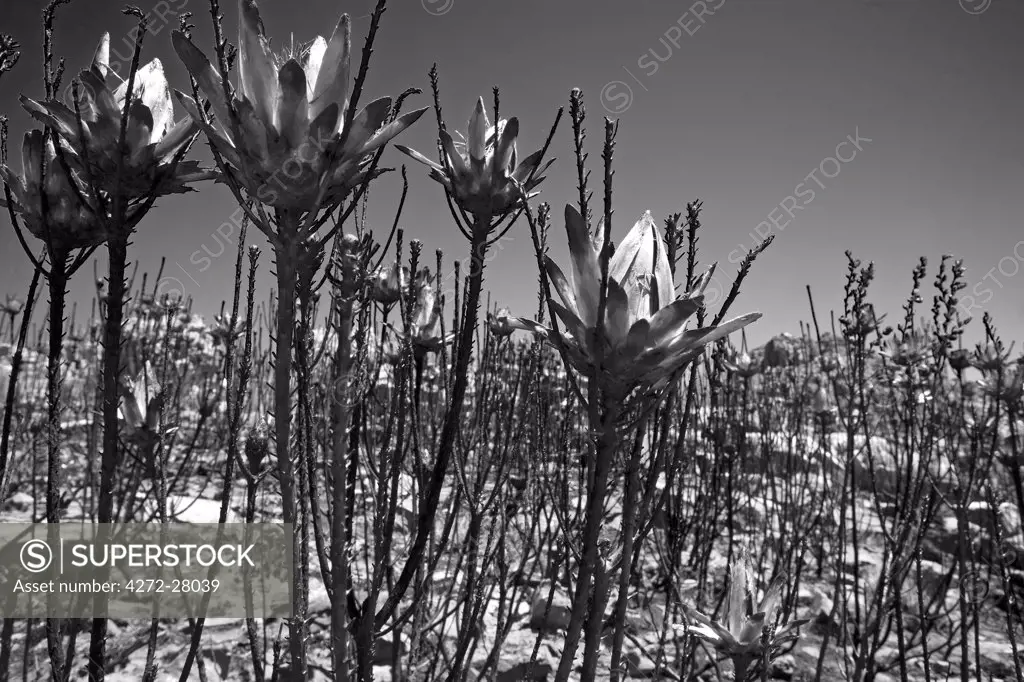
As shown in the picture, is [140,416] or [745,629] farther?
[140,416]

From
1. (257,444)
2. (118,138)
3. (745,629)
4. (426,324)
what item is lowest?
(745,629)

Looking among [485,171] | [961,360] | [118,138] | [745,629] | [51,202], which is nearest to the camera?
[118,138]

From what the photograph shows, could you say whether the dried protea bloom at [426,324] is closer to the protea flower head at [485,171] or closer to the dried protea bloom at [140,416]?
the protea flower head at [485,171]

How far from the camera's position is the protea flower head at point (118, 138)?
0.87m

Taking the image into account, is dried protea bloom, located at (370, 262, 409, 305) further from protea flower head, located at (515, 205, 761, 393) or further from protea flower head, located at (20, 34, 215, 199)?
protea flower head, located at (515, 205, 761, 393)

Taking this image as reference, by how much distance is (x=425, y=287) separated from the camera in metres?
2.17

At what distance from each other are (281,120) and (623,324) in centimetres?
55

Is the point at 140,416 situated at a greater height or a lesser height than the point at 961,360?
lesser

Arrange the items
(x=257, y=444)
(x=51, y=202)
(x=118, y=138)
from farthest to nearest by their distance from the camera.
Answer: (x=257, y=444), (x=51, y=202), (x=118, y=138)

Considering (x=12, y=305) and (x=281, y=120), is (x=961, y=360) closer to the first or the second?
(x=281, y=120)

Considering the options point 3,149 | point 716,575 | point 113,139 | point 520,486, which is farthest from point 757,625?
point 716,575

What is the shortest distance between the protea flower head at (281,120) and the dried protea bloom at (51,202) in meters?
→ 0.50

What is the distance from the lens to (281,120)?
2.34ft

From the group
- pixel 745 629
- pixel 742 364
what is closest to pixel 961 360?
pixel 742 364
